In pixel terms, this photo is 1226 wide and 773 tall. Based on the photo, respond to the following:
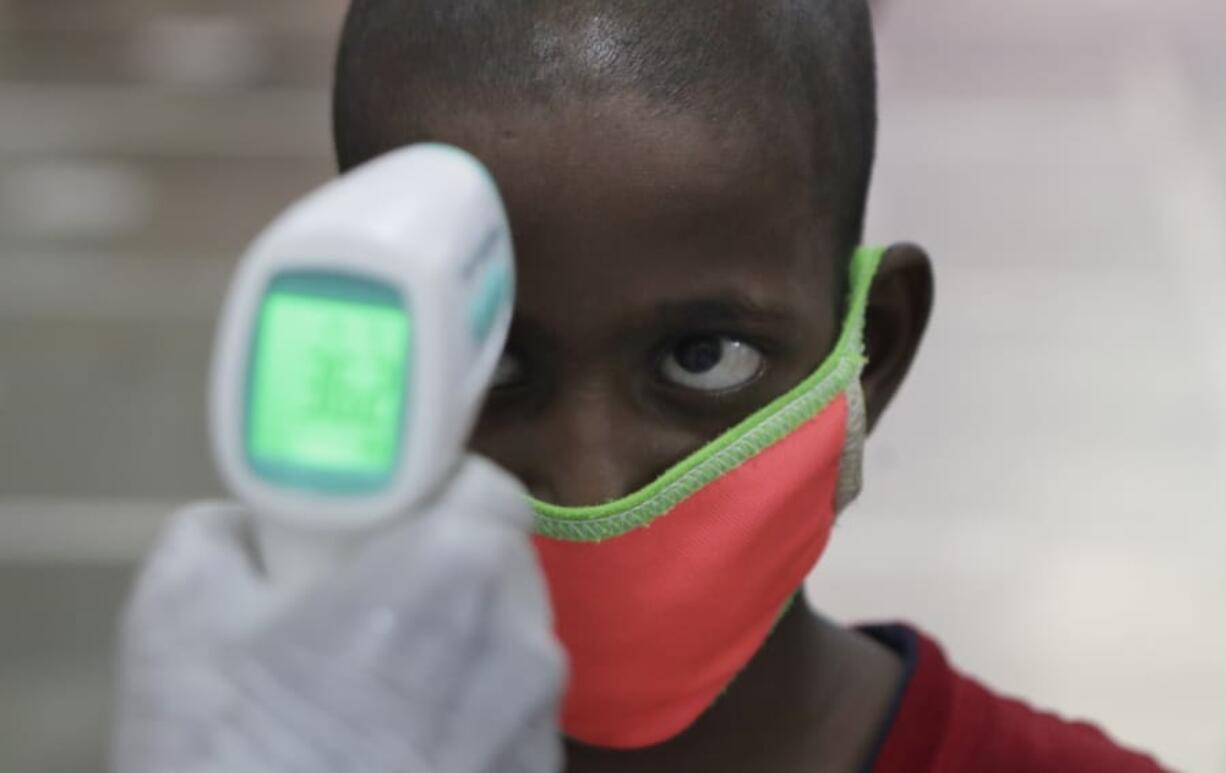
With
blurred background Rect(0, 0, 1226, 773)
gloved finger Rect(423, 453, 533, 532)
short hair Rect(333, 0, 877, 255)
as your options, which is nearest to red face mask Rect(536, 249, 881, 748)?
short hair Rect(333, 0, 877, 255)

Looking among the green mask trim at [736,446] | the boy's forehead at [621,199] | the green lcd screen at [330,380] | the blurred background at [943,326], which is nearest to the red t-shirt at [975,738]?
the green mask trim at [736,446]

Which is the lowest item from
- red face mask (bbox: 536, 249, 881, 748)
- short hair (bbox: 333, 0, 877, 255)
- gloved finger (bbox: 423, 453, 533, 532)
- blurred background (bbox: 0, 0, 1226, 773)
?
blurred background (bbox: 0, 0, 1226, 773)

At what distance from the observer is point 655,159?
81cm

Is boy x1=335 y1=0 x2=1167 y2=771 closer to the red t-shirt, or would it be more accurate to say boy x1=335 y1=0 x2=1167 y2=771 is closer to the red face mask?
the red face mask

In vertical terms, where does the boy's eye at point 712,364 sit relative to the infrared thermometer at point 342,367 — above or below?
below

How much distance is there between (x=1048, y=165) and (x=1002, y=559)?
1035mm

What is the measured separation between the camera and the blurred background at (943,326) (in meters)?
2.00

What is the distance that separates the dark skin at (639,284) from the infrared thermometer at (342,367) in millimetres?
290

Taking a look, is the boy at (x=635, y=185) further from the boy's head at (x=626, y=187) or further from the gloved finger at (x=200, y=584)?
the gloved finger at (x=200, y=584)

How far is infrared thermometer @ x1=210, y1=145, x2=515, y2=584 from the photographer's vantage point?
0.49 metres

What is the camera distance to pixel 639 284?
0.80m

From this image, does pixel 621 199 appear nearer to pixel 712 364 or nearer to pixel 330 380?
pixel 712 364

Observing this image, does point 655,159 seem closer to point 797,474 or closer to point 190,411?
point 797,474

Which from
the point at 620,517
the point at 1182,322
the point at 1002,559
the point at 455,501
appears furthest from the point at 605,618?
the point at 1182,322
